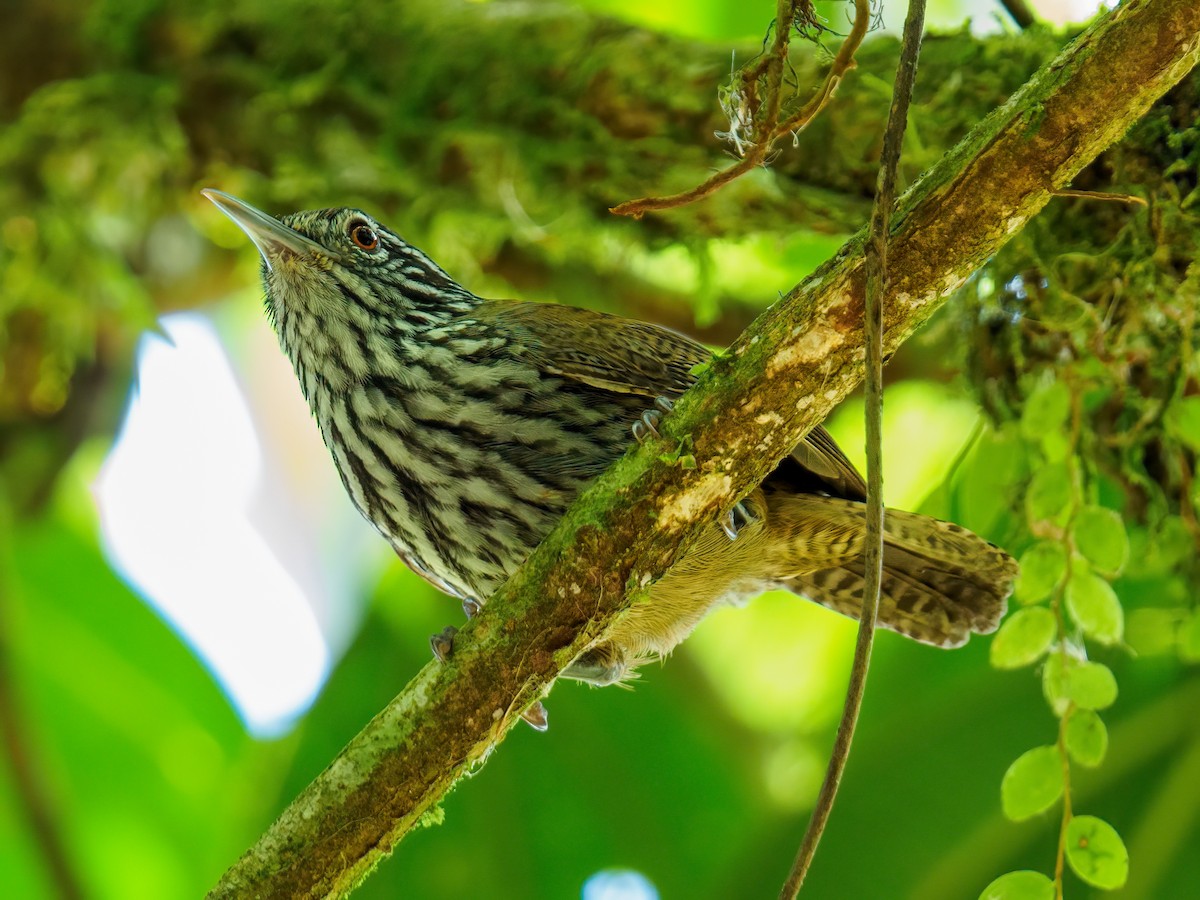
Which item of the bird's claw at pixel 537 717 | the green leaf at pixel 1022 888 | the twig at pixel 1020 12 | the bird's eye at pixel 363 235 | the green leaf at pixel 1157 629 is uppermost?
the twig at pixel 1020 12

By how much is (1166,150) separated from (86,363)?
4199 millimetres

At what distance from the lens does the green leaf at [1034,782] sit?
2.64m

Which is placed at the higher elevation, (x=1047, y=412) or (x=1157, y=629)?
(x=1047, y=412)

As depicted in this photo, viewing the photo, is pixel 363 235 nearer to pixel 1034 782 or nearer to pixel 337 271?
pixel 337 271

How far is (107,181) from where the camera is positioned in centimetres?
489

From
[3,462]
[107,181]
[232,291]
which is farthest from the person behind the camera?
[232,291]

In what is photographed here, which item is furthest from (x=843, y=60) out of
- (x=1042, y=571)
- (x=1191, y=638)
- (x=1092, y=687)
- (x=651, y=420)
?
(x=1191, y=638)

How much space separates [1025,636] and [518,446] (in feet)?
3.80

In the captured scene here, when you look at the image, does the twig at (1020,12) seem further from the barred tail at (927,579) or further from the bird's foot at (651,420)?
the bird's foot at (651,420)

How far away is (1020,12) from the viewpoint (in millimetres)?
3289

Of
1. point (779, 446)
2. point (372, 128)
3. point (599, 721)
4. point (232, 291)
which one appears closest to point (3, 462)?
point (232, 291)

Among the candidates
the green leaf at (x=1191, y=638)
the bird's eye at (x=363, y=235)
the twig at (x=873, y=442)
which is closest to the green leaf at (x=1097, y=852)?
the twig at (x=873, y=442)

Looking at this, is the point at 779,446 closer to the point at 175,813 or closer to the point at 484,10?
the point at 484,10

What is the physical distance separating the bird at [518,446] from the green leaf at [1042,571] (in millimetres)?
418
